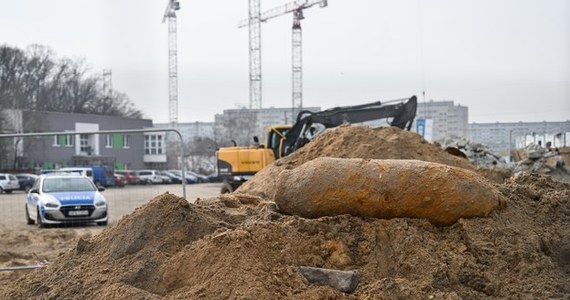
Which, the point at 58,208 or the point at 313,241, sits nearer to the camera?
the point at 313,241

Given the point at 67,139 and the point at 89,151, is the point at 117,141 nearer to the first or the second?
the point at 67,139

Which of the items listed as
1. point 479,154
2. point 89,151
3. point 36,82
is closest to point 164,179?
point 89,151

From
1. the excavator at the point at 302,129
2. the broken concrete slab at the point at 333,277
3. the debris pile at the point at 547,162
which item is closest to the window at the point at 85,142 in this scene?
the excavator at the point at 302,129

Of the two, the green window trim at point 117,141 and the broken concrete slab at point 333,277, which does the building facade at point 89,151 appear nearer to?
the green window trim at point 117,141

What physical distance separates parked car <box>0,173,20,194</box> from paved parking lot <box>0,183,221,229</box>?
428 millimetres

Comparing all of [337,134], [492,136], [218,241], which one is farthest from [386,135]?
[492,136]

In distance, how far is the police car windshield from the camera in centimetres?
1567

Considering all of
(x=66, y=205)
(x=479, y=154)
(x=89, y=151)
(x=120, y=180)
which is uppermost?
(x=89, y=151)

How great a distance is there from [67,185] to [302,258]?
11966mm

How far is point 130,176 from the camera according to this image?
14.4 metres

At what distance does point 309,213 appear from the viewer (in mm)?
5852

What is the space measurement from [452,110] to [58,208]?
27.6 meters

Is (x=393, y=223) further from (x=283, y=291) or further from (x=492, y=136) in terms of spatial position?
(x=492, y=136)

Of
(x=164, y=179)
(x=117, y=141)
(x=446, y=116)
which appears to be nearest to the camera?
(x=117, y=141)
